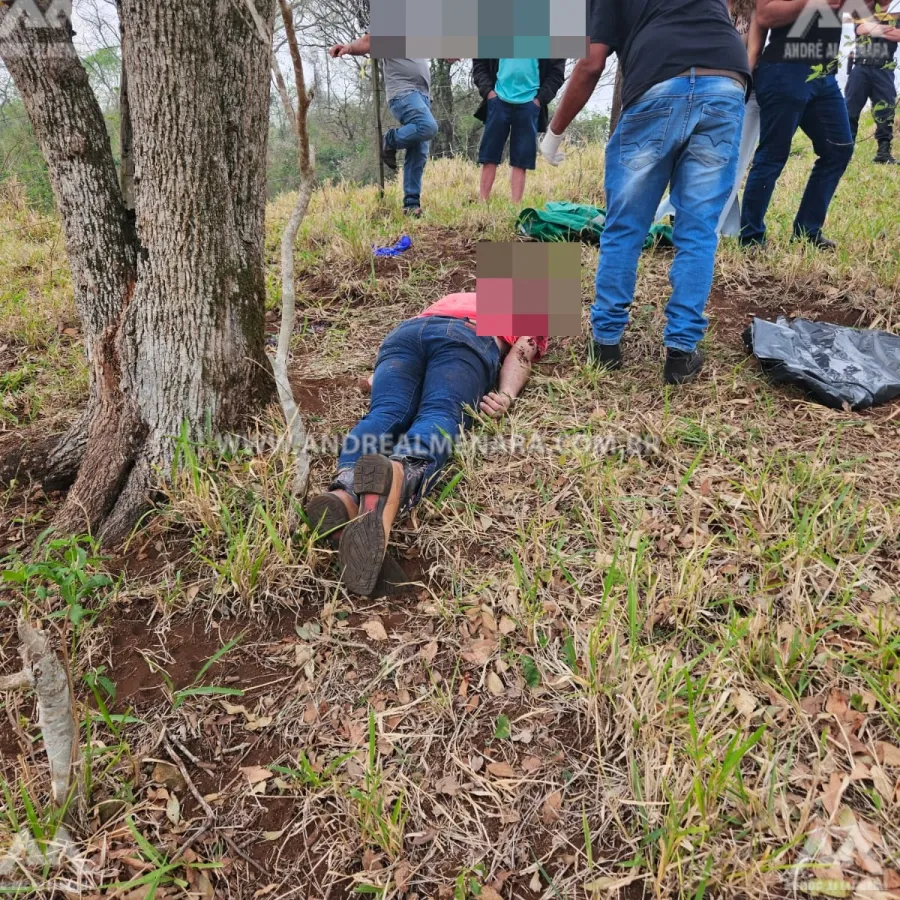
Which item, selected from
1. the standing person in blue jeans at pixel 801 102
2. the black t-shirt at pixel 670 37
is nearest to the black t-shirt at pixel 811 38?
the standing person in blue jeans at pixel 801 102

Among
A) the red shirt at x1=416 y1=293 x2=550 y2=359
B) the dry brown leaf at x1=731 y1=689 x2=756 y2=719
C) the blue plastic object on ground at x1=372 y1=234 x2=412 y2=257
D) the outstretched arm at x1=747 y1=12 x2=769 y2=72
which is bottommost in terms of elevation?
the dry brown leaf at x1=731 y1=689 x2=756 y2=719

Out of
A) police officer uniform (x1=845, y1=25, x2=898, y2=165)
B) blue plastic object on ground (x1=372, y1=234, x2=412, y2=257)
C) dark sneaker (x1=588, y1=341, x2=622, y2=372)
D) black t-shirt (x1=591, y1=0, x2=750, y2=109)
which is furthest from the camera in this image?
police officer uniform (x1=845, y1=25, x2=898, y2=165)

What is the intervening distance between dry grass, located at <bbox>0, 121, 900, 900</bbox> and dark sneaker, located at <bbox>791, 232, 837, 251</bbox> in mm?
1760

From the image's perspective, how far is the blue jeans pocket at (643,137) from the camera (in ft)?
7.27

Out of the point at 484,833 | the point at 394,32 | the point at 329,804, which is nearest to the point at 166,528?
the point at 329,804

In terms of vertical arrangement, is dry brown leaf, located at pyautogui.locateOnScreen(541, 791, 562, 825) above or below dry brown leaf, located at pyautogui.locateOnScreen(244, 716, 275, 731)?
below

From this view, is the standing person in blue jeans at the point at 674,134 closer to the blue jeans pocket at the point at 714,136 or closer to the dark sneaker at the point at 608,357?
the blue jeans pocket at the point at 714,136

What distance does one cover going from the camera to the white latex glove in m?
2.76

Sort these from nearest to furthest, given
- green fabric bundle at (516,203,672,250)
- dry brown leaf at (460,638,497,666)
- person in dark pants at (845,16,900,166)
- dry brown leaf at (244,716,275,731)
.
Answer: dry brown leaf at (244,716,275,731) → dry brown leaf at (460,638,497,666) → green fabric bundle at (516,203,672,250) → person in dark pants at (845,16,900,166)

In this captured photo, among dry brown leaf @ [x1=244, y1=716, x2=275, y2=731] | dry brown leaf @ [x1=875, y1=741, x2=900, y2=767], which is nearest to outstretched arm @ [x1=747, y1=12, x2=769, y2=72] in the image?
dry brown leaf @ [x1=875, y1=741, x2=900, y2=767]

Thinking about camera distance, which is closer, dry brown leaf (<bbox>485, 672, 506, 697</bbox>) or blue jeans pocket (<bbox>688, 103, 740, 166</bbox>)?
dry brown leaf (<bbox>485, 672, 506, 697</bbox>)

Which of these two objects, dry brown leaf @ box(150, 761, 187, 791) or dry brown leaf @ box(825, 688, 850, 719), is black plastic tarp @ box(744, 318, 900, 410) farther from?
dry brown leaf @ box(150, 761, 187, 791)

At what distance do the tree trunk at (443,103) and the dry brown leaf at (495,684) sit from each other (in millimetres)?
14199

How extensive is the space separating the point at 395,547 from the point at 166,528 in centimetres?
71
